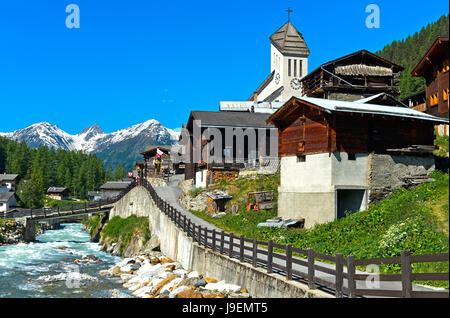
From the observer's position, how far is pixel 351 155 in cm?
2430

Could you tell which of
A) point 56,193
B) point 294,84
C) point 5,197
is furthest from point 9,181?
point 294,84

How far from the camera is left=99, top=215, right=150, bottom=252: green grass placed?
39.5 m

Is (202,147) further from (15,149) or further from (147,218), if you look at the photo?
(15,149)

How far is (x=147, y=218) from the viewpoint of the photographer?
135ft

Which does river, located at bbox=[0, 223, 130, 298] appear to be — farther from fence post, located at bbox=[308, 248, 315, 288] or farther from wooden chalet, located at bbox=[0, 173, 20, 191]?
wooden chalet, located at bbox=[0, 173, 20, 191]

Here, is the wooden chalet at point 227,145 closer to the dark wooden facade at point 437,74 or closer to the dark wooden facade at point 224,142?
the dark wooden facade at point 224,142

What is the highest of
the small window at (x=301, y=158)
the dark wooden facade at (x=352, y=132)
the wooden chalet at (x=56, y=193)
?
the dark wooden facade at (x=352, y=132)

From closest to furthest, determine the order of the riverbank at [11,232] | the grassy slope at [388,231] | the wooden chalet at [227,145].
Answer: the grassy slope at [388,231]
the wooden chalet at [227,145]
the riverbank at [11,232]

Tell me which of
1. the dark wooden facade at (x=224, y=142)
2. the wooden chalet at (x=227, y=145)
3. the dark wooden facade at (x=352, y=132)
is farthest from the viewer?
the dark wooden facade at (x=224, y=142)

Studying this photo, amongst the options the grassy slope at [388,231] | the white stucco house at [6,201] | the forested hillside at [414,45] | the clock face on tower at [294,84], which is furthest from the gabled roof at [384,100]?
the forested hillside at [414,45]

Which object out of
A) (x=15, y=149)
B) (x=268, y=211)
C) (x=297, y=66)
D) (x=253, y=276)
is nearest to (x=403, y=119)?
(x=268, y=211)

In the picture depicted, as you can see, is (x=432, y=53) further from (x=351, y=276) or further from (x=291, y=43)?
(x=291, y=43)

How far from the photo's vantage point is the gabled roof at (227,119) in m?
45.1

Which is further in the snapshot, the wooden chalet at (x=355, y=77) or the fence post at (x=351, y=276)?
the wooden chalet at (x=355, y=77)
